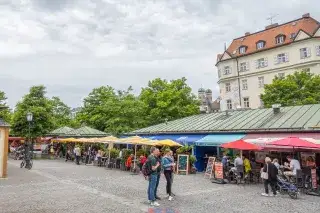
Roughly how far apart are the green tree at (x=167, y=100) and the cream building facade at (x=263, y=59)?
1088 centimetres

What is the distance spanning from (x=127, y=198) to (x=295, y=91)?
3029 centimetres

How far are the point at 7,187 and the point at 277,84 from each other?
32.3 meters

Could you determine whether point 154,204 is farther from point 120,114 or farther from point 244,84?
point 244,84

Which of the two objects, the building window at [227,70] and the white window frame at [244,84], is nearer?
the white window frame at [244,84]

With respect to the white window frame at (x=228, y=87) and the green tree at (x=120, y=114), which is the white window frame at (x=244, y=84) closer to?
the white window frame at (x=228, y=87)

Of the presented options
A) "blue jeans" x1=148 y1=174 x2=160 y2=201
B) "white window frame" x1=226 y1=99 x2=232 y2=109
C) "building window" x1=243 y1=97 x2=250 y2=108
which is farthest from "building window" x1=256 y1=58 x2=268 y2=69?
"blue jeans" x1=148 y1=174 x2=160 y2=201

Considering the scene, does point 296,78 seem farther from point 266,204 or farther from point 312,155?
point 266,204

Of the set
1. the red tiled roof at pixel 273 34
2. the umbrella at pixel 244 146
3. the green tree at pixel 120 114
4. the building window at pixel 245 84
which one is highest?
the red tiled roof at pixel 273 34

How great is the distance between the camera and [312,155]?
A: 618 inches

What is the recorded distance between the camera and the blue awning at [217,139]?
19197 millimetres

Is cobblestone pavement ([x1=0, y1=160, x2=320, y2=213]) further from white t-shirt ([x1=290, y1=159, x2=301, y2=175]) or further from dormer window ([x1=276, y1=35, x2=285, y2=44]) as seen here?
dormer window ([x1=276, y1=35, x2=285, y2=44])

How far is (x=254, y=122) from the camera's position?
65.8 feet

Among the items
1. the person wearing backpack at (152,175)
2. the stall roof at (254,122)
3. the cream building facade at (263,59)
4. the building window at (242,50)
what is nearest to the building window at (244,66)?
the cream building facade at (263,59)

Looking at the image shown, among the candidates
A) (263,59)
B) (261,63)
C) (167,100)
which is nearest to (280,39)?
(263,59)
